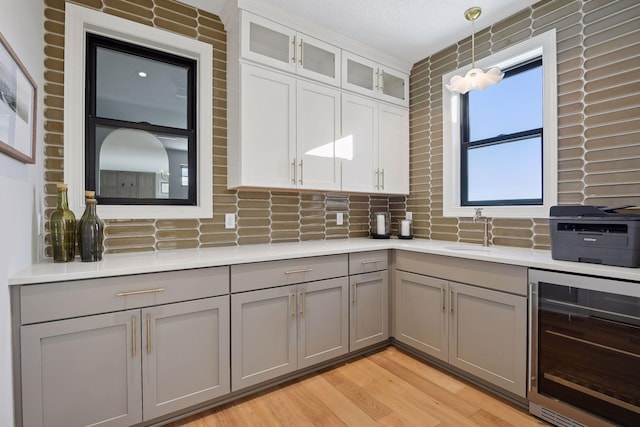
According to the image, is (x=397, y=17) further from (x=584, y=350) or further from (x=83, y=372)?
(x=83, y=372)

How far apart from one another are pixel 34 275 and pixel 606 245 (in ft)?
8.70

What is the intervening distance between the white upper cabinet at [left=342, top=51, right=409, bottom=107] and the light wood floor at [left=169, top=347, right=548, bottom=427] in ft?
7.54

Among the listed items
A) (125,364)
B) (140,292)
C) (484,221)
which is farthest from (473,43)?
(125,364)

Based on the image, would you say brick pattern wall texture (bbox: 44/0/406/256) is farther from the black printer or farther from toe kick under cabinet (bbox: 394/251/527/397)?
the black printer

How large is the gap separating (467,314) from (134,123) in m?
2.59

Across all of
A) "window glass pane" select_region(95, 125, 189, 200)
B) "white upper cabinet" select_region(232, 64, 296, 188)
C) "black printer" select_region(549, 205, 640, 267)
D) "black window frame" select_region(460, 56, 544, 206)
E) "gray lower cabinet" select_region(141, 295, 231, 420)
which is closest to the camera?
"black printer" select_region(549, 205, 640, 267)

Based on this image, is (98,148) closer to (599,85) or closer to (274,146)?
(274,146)

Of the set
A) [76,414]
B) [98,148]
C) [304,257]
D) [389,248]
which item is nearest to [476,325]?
[389,248]

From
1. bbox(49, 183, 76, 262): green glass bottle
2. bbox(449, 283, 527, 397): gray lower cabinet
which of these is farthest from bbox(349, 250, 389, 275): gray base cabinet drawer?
bbox(49, 183, 76, 262): green glass bottle

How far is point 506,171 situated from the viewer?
8.66 ft

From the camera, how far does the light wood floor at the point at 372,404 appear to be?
1.74 m

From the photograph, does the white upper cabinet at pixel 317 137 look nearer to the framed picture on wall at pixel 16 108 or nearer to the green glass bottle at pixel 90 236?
the green glass bottle at pixel 90 236

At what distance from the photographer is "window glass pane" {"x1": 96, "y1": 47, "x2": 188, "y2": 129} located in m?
2.11

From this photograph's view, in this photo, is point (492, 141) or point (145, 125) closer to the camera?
point (145, 125)
